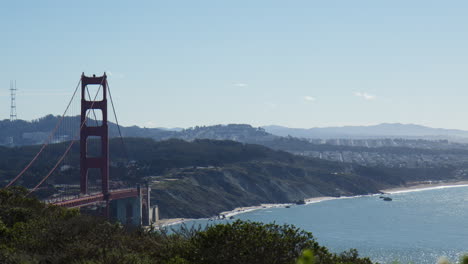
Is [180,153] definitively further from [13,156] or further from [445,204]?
[445,204]

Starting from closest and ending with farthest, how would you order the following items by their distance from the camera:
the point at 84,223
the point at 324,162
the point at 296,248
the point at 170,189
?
1. the point at 296,248
2. the point at 84,223
3. the point at 170,189
4. the point at 324,162

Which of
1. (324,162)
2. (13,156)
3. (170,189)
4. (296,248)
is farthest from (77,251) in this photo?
(324,162)

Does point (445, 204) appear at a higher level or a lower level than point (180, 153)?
lower

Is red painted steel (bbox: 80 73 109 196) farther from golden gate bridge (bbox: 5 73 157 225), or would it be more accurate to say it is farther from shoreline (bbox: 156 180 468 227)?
shoreline (bbox: 156 180 468 227)

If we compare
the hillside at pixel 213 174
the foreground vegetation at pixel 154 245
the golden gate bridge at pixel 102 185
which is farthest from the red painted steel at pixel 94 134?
the foreground vegetation at pixel 154 245

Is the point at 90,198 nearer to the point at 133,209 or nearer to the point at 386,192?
the point at 133,209

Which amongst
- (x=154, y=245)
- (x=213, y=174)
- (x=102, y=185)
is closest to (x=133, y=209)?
(x=102, y=185)

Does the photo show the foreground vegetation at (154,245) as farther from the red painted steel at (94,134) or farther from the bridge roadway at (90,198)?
the red painted steel at (94,134)
